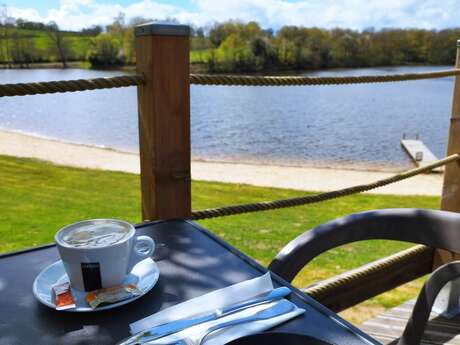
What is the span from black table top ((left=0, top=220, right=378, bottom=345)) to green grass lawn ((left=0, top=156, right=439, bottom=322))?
2185 millimetres

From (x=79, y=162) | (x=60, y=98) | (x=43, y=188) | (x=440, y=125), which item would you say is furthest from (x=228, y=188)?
(x=60, y=98)

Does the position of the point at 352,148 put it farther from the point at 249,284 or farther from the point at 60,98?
the point at 60,98

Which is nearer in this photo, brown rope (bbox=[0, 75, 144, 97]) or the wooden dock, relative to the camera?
brown rope (bbox=[0, 75, 144, 97])

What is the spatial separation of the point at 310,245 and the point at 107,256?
0.56 metres

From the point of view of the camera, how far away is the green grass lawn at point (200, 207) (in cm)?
452

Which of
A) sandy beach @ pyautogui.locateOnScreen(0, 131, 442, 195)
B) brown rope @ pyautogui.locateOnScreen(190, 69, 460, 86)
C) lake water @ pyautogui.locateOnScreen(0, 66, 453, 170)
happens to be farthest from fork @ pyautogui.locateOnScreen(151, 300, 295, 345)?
lake water @ pyautogui.locateOnScreen(0, 66, 453, 170)

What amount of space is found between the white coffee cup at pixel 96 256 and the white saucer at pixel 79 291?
0.02m

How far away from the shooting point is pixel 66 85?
1.08 meters

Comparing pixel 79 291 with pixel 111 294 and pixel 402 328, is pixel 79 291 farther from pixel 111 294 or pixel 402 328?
pixel 402 328

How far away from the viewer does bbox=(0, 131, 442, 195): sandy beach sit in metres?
11.7

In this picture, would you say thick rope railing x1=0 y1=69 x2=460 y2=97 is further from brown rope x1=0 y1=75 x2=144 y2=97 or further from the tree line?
the tree line

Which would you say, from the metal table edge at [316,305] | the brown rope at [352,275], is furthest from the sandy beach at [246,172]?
the metal table edge at [316,305]

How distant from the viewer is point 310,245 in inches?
42.3

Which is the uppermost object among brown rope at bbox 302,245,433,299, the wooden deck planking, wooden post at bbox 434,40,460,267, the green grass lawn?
wooden post at bbox 434,40,460,267
